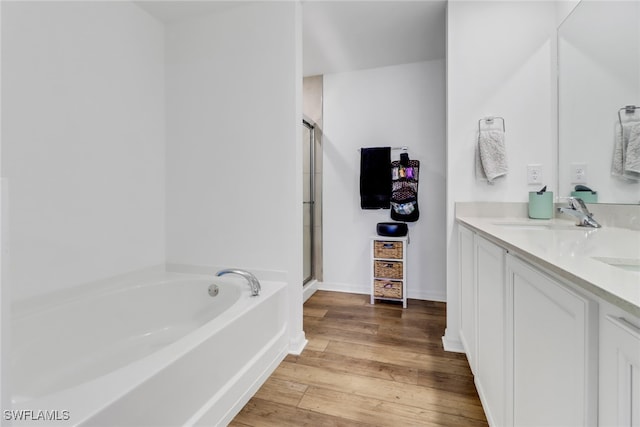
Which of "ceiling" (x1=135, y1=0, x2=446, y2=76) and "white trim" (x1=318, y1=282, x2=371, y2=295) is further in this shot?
"white trim" (x1=318, y1=282, x2=371, y2=295)

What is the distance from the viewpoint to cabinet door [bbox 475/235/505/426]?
1.01m

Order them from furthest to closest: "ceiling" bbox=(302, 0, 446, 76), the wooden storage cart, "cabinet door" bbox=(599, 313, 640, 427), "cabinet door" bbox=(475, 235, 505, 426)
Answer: the wooden storage cart, "ceiling" bbox=(302, 0, 446, 76), "cabinet door" bbox=(475, 235, 505, 426), "cabinet door" bbox=(599, 313, 640, 427)

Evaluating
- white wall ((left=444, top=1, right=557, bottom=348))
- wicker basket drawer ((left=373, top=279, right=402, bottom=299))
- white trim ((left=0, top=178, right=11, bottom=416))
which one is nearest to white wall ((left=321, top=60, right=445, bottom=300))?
wicker basket drawer ((left=373, top=279, right=402, bottom=299))

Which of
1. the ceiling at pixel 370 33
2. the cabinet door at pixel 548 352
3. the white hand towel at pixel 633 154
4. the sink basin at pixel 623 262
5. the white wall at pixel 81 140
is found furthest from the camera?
the ceiling at pixel 370 33

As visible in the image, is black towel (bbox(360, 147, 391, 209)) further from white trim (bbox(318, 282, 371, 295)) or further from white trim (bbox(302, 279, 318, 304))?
white trim (bbox(302, 279, 318, 304))

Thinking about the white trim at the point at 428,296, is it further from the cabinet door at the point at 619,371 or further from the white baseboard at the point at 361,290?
the cabinet door at the point at 619,371

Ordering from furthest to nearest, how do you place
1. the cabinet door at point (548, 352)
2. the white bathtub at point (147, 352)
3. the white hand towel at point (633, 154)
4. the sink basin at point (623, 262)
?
the white hand towel at point (633, 154) < the white bathtub at point (147, 352) < the sink basin at point (623, 262) < the cabinet door at point (548, 352)

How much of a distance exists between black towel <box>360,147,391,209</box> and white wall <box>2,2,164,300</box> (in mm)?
1814

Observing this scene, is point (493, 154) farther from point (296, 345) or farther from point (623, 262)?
point (296, 345)

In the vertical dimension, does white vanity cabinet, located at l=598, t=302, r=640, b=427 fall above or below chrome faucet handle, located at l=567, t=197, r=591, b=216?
below

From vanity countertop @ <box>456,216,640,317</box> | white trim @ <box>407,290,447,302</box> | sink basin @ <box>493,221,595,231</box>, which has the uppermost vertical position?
sink basin @ <box>493,221,595,231</box>

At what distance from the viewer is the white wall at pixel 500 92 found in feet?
5.93

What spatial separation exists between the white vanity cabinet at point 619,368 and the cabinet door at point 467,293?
1038 mm

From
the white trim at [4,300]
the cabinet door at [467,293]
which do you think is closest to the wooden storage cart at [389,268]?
the cabinet door at [467,293]
